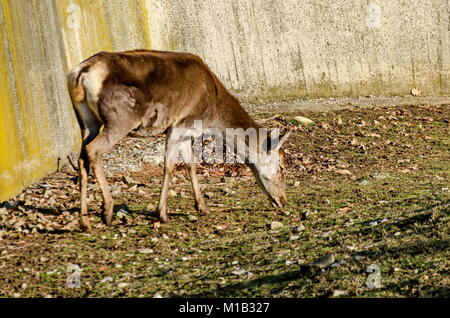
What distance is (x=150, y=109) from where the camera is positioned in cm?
718

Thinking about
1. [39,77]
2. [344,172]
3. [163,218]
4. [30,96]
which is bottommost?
[344,172]

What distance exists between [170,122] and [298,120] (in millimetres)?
5136

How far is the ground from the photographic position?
16.1 feet

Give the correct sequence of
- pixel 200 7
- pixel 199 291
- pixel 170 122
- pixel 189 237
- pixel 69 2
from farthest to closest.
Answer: pixel 200 7
pixel 69 2
pixel 170 122
pixel 189 237
pixel 199 291

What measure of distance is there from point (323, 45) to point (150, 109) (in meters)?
7.09

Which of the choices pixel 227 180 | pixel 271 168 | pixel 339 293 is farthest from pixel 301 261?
pixel 227 180

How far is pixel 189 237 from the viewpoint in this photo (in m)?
6.78

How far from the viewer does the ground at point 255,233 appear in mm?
4918

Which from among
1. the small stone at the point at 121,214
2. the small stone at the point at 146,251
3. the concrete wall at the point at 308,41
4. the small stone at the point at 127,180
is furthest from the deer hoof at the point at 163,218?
the concrete wall at the point at 308,41

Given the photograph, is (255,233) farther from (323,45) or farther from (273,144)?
(323,45)

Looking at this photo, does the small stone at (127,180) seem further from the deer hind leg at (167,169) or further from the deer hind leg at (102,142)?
the deer hind leg at (102,142)

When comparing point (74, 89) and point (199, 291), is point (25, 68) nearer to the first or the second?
point (74, 89)

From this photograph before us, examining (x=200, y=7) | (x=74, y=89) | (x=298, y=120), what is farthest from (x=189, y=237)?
(x=200, y=7)

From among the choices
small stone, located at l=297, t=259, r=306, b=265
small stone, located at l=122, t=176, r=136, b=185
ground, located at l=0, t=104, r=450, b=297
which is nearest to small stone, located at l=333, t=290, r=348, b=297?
ground, located at l=0, t=104, r=450, b=297
